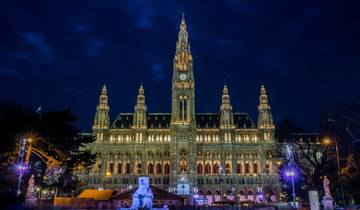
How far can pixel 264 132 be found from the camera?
110875 mm

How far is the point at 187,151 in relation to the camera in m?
104

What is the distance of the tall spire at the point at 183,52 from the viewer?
4545 inches

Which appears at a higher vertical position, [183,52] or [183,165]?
[183,52]

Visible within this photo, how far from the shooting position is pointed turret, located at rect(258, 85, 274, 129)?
111625mm

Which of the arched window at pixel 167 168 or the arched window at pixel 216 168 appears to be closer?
the arched window at pixel 216 168

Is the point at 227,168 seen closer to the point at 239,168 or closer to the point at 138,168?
the point at 239,168

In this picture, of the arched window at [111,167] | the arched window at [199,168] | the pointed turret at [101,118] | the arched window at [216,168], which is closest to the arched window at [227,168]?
the arched window at [216,168]

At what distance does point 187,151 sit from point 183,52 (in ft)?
120

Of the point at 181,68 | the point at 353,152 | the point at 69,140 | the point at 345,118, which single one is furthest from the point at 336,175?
the point at 181,68

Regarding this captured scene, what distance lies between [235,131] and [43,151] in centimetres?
7773

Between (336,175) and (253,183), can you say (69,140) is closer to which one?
(336,175)

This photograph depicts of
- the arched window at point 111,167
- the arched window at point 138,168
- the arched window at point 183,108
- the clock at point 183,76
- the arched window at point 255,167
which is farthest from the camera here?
the clock at point 183,76

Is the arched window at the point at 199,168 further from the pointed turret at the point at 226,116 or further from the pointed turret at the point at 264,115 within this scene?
the pointed turret at the point at 264,115

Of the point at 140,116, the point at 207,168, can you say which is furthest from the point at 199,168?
the point at 140,116
